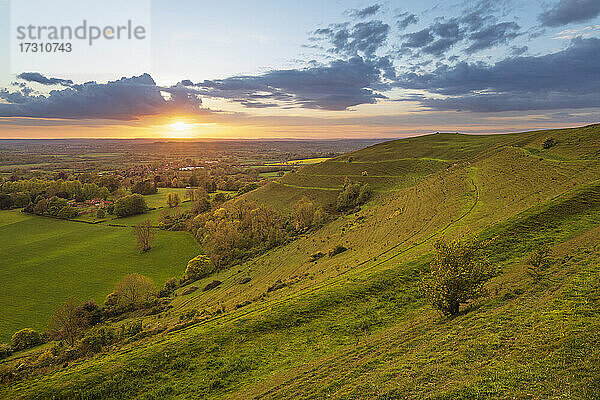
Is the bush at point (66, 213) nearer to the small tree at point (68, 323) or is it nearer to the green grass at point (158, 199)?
the green grass at point (158, 199)

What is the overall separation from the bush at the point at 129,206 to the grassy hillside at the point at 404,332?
104m

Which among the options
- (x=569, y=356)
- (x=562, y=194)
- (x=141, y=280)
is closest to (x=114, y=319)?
(x=141, y=280)

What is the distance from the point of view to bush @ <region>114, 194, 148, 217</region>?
13712 centimetres

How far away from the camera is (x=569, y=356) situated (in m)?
13.2

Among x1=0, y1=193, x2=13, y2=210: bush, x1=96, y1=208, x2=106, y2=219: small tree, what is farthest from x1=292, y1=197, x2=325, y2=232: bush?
x1=0, y1=193, x2=13, y2=210: bush

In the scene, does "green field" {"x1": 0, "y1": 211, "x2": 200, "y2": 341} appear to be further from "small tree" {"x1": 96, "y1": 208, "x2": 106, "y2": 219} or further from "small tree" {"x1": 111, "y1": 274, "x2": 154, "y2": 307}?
"small tree" {"x1": 96, "y1": 208, "x2": 106, "y2": 219}

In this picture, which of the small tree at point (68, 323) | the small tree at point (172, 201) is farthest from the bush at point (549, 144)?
the small tree at point (172, 201)

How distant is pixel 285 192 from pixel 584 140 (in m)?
91.4

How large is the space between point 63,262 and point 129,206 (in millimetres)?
54487

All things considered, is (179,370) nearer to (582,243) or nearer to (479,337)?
(479,337)

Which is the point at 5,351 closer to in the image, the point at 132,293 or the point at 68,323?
the point at 68,323

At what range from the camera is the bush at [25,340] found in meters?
47.3

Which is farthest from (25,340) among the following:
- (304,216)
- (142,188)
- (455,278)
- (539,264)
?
(142,188)

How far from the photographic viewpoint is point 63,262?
8850cm
